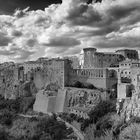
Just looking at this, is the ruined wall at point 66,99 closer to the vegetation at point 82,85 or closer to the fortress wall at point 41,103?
the fortress wall at point 41,103

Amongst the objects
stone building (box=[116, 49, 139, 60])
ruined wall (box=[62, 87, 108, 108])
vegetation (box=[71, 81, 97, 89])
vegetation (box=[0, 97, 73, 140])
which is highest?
stone building (box=[116, 49, 139, 60])

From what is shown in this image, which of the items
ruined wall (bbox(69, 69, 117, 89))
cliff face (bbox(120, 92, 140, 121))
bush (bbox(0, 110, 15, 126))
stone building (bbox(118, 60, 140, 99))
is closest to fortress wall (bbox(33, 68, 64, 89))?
ruined wall (bbox(69, 69, 117, 89))

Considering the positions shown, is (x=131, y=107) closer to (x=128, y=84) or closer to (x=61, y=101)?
(x=128, y=84)

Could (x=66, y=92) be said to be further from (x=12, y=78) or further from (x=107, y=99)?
(x=12, y=78)

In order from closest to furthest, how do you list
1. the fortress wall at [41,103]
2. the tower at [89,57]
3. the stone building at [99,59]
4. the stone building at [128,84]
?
1. the stone building at [128,84]
2. the fortress wall at [41,103]
3. the stone building at [99,59]
4. the tower at [89,57]

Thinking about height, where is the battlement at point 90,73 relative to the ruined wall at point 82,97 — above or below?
above

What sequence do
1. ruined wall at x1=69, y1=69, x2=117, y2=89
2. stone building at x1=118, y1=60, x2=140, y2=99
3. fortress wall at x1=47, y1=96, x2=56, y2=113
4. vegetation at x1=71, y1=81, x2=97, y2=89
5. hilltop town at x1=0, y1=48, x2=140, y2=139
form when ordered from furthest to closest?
fortress wall at x1=47, y1=96, x2=56, y2=113
vegetation at x1=71, y1=81, x2=97, y2=89
ruined wall at x1=69, y1=69, x2=117, y2=89
hilltop town at x1=0, y1=48, x2=140, y2=139
stone building at x1=118, y1=60, x2=140, y2=99

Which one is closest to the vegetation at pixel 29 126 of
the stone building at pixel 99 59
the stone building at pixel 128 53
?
the stone building at pixel 99 59

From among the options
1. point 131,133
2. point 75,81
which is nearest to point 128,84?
point 131,133

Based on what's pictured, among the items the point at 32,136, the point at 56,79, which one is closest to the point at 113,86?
the point at 56,79

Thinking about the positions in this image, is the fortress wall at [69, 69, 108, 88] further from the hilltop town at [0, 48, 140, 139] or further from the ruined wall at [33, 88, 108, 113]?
the ruined wall at [33, 88, 108, 113]

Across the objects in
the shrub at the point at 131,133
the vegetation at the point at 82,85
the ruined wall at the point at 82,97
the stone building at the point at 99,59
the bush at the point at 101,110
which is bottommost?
the shrub at the point at 131,133

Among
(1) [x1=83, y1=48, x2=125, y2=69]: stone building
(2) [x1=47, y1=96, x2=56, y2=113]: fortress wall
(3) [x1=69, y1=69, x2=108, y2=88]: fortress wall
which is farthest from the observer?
(1) [x1=83, y1=48, x2=125, y2=69]: stone building

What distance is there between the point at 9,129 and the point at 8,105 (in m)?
9.04
